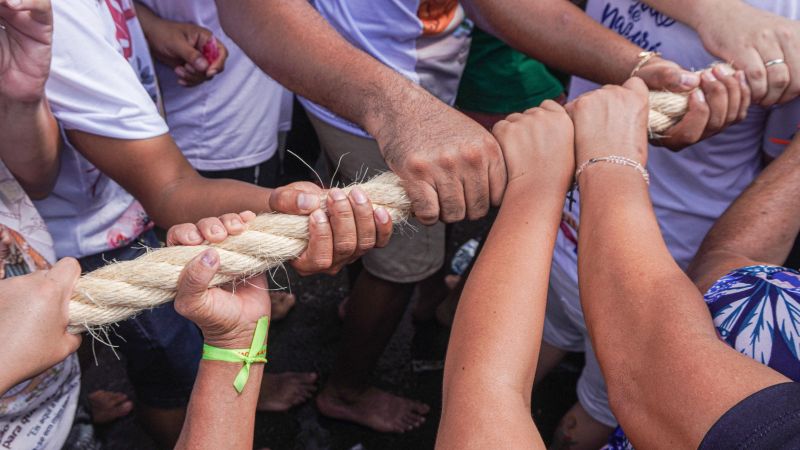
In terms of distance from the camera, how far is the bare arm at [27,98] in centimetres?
99

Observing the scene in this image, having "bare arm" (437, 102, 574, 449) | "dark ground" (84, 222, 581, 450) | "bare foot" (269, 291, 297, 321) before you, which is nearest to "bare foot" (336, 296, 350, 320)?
"dark ground" (84, 222, 581, 450)

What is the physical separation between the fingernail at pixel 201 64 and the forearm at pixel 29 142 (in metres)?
0.50

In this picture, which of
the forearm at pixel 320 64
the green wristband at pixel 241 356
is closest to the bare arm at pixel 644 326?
the forearm at pixel 320 64

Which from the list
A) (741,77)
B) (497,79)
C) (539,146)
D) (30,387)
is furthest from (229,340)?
(497,79)

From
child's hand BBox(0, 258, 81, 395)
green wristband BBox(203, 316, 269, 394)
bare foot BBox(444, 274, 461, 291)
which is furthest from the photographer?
bare foot BBox(444, 274, 461, 291)

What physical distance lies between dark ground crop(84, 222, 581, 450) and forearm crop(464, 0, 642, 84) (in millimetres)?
1337

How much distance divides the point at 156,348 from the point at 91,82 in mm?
732

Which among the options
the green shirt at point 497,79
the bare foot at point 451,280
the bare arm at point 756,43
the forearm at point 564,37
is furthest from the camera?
the bare foot at point 451,280

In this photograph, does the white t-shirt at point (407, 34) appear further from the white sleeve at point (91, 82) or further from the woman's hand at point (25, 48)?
the woman's hand at point (25, 48)

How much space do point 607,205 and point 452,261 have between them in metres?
1.87

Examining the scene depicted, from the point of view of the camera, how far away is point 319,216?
3.44 feet

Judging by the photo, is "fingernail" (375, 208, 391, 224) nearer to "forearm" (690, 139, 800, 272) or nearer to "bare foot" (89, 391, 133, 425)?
"forearm" (690, 139, 800, 272)

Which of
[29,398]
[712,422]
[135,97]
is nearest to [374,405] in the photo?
[29,398]

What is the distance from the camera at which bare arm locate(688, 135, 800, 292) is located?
1254mm
